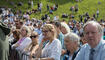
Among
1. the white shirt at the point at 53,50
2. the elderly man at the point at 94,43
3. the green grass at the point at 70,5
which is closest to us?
the elderly man at the point at 94,43

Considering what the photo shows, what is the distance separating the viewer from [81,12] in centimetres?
3678

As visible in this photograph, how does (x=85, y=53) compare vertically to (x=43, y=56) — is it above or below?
above

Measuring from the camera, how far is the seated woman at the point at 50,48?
4418mm

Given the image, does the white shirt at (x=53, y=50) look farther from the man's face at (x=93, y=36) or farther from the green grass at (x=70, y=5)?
the green grass at (x=70, y=5)

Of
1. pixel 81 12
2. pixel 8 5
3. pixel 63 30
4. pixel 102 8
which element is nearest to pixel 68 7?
pixel 81 12

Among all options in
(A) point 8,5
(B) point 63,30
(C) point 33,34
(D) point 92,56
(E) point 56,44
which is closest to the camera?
(D) point 92,56

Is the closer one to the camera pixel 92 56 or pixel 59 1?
pixel 92 56

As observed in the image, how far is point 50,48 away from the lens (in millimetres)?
4465

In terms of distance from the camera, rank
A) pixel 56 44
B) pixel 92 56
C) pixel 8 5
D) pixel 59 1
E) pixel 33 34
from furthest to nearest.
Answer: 1. pixel 59 1
2. pixel 8 5
3. pixel 33 34
4. pixel 56 44
5. pixel 92 56

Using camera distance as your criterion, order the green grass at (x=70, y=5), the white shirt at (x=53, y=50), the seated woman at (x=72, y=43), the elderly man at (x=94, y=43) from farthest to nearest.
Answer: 1. the green grass at (x=70, y=5)
2. the white shirt at (x=53, y=50)
3. the seated woman at (x=72, y=43)
4. the elderly man at (x=94, y=43)

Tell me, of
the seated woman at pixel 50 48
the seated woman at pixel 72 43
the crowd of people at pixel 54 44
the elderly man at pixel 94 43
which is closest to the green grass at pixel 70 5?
the crowd of people at pixel 54 44

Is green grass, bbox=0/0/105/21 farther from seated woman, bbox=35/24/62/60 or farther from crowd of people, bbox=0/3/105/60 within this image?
seated woman, bbox=35/24/62/60

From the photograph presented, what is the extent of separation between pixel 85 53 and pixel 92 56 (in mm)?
136

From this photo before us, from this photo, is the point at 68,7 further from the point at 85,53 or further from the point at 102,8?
the point at 85,53
